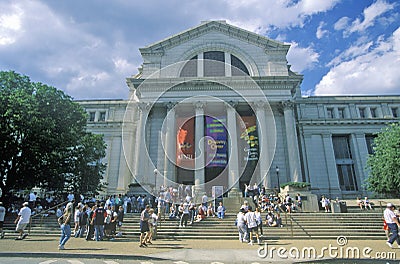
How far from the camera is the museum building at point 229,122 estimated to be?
102 ft

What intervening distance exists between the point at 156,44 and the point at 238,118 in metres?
16.1

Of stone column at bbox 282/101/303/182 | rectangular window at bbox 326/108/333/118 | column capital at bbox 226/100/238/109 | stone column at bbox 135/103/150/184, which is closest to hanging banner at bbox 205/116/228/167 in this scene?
column capital at bbox 226/100/238/109

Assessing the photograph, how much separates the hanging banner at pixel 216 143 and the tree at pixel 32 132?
1376 centimetres

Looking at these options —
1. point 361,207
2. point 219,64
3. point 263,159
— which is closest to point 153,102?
point 219,64

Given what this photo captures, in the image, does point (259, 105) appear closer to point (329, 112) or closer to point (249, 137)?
point (249, 137)

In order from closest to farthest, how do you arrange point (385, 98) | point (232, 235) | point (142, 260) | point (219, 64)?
point (142, 260) < point (232, 235) < point (219, 64) < point (385, 98)

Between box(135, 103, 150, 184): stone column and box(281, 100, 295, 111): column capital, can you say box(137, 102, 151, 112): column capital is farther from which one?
box(281, 100, 295, 111): column capital

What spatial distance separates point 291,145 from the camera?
105ft

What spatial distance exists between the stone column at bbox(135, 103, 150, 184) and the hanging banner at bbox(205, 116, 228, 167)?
7.53m

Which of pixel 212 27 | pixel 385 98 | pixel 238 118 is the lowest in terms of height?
pixel 238 118

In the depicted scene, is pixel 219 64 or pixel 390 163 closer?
pixel 390 163

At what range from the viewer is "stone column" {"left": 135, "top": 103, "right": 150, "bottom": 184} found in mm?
30281

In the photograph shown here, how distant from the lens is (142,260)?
8.84m

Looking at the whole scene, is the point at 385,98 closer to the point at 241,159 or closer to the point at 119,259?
the point at 241,159
